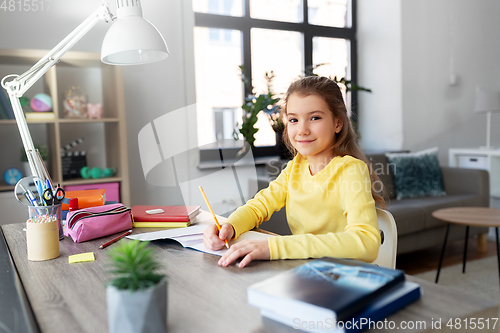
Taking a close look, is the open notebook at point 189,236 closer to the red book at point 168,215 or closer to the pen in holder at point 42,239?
the red book at point 168,215

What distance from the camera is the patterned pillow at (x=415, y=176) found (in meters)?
3.24

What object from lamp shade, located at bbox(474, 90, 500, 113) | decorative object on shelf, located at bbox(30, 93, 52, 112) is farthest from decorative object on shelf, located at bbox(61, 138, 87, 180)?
lamp shade, located at bbox(474, 90, 500, 113)

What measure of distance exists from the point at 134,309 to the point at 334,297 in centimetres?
25

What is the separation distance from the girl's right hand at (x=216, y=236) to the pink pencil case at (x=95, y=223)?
0.30 meters

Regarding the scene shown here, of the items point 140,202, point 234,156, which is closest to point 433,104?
point 234,156

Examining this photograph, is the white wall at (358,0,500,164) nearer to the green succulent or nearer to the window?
the window

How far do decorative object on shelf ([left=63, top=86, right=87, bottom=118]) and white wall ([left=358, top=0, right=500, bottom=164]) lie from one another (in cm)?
273

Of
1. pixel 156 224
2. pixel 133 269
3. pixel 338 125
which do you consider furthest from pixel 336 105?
pixel 133 269

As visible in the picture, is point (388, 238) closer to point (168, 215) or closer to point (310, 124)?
point (310, 124)

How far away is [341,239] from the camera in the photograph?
2.85 ft

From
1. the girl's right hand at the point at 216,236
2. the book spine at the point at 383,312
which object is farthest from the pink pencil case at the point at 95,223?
the book spine at the point at 383,312

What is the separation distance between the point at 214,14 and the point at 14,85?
254 centimetres

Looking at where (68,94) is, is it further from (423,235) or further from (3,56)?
(423,235)

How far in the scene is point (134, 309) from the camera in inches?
19.7
